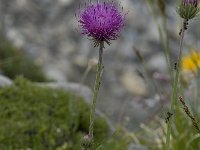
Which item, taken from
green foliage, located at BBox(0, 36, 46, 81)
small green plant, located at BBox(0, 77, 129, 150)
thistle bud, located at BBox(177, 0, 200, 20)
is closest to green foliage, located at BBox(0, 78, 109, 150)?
small green plant, located at BBox(0, 77, 129, 150)

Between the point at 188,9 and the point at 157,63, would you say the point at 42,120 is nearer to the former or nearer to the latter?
the point at 188,9

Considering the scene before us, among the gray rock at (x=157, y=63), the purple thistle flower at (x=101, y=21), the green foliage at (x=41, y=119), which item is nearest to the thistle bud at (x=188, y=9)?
the purple thistle flower at (x=101, y=21)

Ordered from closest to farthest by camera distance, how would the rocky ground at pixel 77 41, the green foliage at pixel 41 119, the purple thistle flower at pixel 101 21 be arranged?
the purple thistle flower at pixel 101 21 → the green foliage at pixel 41 119 → the rocky ground at pixel 77 41

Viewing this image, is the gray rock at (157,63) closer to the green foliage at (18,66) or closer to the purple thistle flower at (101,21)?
the green foliage at (18,66)

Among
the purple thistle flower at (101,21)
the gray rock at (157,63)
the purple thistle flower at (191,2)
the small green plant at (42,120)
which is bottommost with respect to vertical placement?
the small green plant at (42,120)

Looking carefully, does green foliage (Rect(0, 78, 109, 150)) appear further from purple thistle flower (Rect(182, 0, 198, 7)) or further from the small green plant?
purple thistle flower (Rect(182, 0, 198, 7))

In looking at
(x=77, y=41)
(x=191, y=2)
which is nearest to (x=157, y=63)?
(x=77, y=41)

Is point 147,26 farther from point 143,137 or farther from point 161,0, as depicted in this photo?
point 161,0
